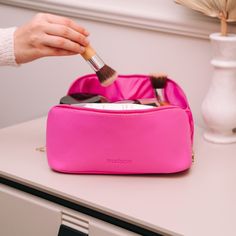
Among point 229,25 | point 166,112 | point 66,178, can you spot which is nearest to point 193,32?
point 229,25

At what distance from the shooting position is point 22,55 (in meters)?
0.93

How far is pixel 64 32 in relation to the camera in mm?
866

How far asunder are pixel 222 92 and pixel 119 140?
275mm

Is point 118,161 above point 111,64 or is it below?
below

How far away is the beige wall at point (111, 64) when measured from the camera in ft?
3.67

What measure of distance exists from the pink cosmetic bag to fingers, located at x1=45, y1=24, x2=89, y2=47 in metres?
0.13

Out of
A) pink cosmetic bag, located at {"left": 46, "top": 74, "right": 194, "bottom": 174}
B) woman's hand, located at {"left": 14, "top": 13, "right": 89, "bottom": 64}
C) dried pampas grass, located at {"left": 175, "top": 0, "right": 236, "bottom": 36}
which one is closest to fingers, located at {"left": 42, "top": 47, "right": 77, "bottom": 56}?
woman's hand, located at {"left": 14, "top": 13, "right": 89, "bottom": 64}

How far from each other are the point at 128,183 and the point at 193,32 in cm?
42

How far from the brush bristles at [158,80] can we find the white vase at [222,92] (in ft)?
0.31

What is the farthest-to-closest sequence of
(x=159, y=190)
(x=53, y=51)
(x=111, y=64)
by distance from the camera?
(x=111, y=64) < (x=53, y=51) < (x=159, y=190)

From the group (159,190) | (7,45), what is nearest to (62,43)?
(7,45)

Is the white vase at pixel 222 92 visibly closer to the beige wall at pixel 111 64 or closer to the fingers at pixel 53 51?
the beige wall at pixel 111 64

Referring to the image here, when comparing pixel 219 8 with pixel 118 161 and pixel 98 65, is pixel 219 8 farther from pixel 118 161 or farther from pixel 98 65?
pixel 118 161

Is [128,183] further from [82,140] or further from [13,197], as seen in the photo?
[13,197]
